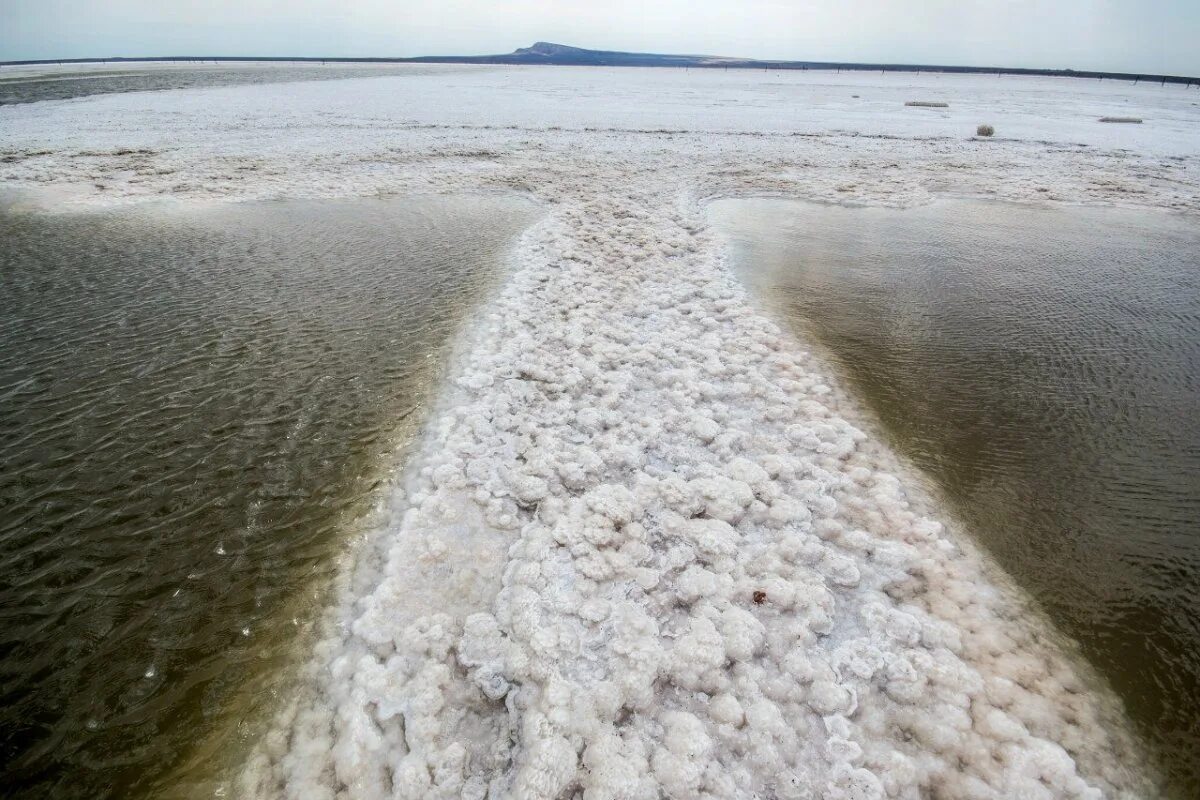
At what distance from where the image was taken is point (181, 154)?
2169cm

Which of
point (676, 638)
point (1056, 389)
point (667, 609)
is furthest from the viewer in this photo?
point (1056, 389)

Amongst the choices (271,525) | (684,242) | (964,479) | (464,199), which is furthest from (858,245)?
(271,525)

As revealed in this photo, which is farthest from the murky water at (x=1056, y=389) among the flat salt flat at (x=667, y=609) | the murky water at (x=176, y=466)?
the murky water at (x=176, y=466)

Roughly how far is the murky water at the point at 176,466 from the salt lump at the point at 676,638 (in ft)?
2.33

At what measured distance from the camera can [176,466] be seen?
5742 millimetres

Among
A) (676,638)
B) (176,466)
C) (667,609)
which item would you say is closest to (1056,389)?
(667,609)

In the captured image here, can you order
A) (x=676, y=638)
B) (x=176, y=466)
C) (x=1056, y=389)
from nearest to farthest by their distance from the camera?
(x=676, y=638) → (x=176, y=466) → (x=1056, y=389)

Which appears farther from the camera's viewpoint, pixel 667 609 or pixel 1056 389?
pixel 1056 389

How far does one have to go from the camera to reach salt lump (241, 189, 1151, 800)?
340 centimetres

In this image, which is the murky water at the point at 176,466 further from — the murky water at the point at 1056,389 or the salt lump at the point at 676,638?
the murky water at the point at 1056,389

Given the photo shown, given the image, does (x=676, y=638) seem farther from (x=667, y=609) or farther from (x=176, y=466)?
(x=176, y=466)

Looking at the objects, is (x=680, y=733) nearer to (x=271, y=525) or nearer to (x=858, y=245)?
(x=271, y=525)

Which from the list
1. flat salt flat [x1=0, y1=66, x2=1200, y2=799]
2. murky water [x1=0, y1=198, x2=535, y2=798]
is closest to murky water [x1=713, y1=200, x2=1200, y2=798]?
flat salt flat [x1=0, y1=66, x2=1200, y2=799]

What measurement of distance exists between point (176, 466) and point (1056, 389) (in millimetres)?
10589
